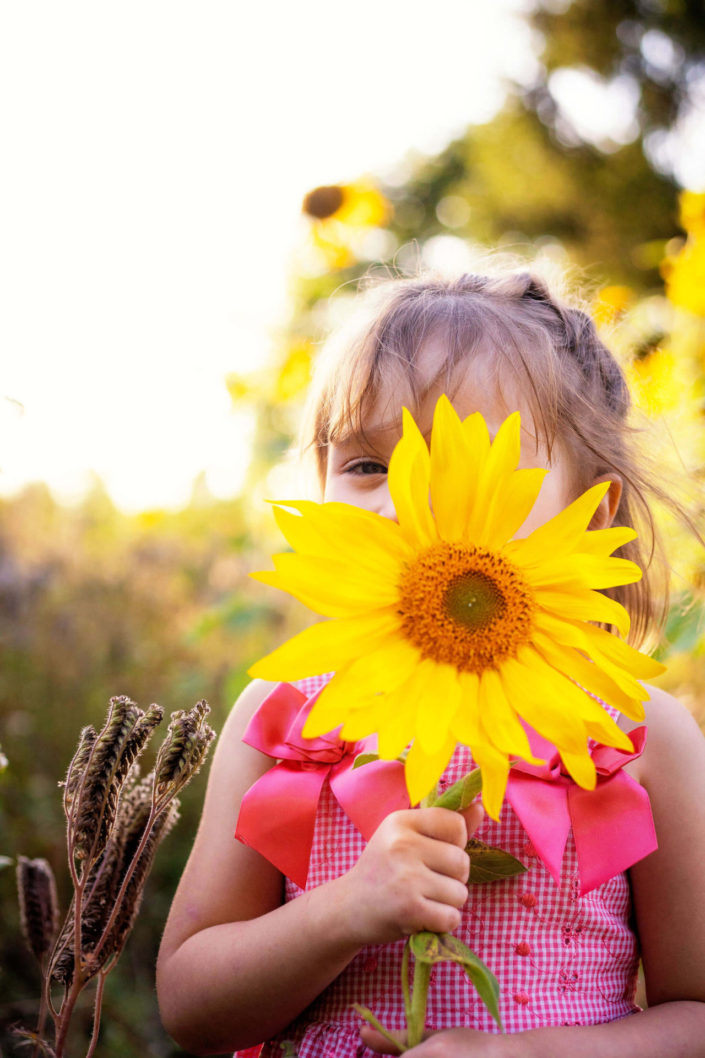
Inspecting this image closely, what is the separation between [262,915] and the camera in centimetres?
102

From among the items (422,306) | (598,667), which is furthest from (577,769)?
(422,306)

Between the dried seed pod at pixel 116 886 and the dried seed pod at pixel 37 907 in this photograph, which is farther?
the dried seed pod at pixel 37 907

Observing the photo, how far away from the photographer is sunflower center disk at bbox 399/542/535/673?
677 mm

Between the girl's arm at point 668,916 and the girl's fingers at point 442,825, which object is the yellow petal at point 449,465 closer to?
the girl's fingers at point 442,825

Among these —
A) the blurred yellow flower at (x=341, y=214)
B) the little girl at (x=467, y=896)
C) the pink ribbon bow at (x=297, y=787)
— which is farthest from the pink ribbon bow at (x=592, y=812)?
the blurred yellow flower at (x=341, y=214)

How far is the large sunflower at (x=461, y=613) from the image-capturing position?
641 mm

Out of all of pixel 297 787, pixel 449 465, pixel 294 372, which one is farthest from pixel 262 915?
pixel 294 372

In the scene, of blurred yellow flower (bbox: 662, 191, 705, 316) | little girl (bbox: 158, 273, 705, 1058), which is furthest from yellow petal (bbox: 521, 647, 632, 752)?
blurred yellow flower (bbox: 662, 191, 705, 316)

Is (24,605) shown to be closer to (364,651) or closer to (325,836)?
(325,836)

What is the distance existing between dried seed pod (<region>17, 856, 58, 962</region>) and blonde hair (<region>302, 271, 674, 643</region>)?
2.00 ft

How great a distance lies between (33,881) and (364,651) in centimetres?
56

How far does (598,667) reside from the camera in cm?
69

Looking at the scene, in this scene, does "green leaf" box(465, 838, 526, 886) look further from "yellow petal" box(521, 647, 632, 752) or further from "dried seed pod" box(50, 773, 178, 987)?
"dried seed pod" box(50, 773, 178, 987)

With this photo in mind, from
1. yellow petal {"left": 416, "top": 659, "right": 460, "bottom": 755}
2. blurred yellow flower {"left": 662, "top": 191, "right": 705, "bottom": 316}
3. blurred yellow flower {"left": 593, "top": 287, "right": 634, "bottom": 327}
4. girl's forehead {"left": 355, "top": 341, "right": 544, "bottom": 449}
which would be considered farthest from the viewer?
blurred yellow flower {"left": 662, "top": 191, "right": 705, "bottom": 316}
